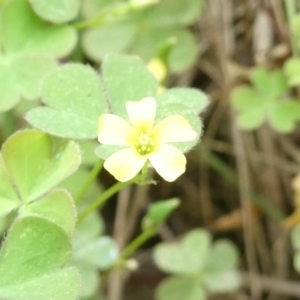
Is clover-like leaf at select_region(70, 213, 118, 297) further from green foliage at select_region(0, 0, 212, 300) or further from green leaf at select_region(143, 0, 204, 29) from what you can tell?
green leaf at select_region(143, 0, 204, 29)

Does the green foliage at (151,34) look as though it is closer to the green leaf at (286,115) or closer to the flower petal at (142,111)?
the green leaf at (286,115)

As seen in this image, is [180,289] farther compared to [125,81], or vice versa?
[180,289]

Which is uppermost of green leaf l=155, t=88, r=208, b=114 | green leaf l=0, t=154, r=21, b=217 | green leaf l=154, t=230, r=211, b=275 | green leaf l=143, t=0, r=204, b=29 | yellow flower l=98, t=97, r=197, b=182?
yellow flower l=98, t=97, r=197, b=182

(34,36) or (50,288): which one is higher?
(34,36)

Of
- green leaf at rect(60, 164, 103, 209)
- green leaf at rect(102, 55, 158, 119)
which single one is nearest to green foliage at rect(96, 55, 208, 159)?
green leaf at rect(102, 55, 158, 119)

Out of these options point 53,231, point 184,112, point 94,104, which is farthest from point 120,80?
point 53,231

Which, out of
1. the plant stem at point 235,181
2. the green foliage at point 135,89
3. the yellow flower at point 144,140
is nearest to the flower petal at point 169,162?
the yellow flower at point 144,140

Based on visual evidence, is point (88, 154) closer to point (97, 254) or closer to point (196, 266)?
point (97, 254)

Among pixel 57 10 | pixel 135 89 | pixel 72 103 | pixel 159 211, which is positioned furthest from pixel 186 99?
pixel 57 10
